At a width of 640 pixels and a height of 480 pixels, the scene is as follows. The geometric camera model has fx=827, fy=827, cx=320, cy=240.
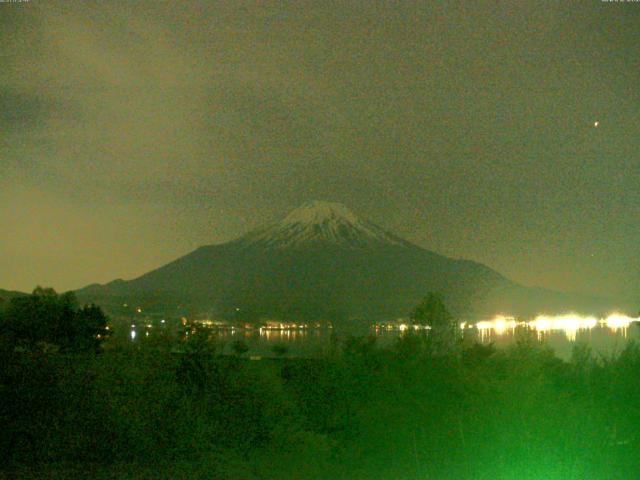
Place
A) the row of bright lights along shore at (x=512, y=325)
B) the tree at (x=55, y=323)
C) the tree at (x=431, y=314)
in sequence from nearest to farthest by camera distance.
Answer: the tree at (x=55, y=323) → the tree at (x=431, y=314) → the row of bright lights along shore at (x=512, y=325)

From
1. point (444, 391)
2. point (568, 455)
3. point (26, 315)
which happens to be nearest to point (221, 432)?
point (444, 391)

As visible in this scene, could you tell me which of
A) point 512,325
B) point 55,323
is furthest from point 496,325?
point 55,323

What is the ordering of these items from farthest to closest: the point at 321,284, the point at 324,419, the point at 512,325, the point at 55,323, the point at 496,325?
1. the point at 321,284
2. the point at 512,325
3. the point at 496,325
4. the point at 55,323
5. the point at 324,419

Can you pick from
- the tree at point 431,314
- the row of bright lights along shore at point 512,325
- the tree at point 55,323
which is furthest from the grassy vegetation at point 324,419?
the row of bright lights along shore at point 512,325

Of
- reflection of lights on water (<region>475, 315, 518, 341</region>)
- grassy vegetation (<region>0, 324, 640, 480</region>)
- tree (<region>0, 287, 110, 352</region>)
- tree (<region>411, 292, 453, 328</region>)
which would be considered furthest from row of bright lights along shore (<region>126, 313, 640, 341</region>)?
grassy vegetation (<region>0, 324, 640, 480</region>)

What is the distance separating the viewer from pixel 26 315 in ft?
113

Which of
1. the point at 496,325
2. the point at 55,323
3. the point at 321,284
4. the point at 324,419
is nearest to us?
the point at 324,419

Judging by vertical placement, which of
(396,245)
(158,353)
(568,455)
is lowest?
(568,455)

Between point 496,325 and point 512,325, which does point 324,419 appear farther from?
point 512,325

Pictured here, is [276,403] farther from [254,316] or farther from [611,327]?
[254,316]

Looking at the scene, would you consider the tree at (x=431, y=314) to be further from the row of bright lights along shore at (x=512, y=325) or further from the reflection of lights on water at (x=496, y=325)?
the reflection of lights on water at (x=496, y=325)

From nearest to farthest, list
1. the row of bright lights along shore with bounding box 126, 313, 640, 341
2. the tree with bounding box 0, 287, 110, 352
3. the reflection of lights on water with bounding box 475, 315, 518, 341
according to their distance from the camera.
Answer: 1. the tree with bounding box 0, 287, 110, 352
2. the row of bright lights along shore with bounding box 126, 313, 640, 341
3. the reflection of lights on water with bounding box 475, 315, 518, 341

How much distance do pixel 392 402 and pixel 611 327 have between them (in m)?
63.9

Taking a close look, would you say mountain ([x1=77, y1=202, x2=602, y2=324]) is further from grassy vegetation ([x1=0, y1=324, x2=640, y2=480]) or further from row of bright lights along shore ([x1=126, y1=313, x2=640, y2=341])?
grassy vegetation ([x1=0, y1=324, x2=640, y2=480])
